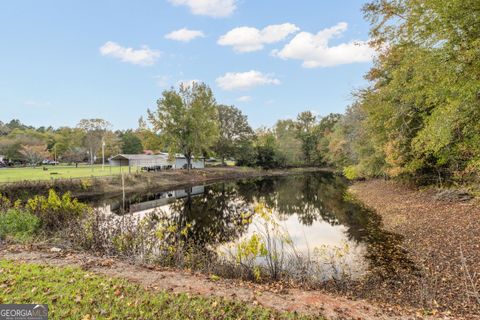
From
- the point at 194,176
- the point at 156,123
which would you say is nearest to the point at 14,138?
the point at 156,123

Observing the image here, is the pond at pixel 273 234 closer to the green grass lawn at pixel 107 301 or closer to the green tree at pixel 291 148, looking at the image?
the green grass lawn at pixel 107 301

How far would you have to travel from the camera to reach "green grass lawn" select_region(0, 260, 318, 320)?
4.34m

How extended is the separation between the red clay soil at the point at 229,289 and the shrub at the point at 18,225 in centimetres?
253

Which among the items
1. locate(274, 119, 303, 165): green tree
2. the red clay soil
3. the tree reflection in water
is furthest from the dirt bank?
locate(274, 119, 303, 165): green tree

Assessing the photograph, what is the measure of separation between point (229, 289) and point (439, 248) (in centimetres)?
757

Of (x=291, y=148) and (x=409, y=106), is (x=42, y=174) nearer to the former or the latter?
(x=409, y=106)

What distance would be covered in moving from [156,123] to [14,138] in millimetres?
40934

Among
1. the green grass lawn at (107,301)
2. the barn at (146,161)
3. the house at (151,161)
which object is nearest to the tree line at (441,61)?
the green grass lawn at (107,301)

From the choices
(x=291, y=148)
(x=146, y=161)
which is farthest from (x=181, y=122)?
(x=291, y=148)

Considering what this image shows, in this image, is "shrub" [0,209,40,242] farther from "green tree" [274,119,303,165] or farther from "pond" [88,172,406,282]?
"green tree" [274,119,303,165]

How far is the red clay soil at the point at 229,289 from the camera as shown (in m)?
4.88

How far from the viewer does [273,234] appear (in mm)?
11477

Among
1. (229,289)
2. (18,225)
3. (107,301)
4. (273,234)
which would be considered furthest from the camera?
(273,234)

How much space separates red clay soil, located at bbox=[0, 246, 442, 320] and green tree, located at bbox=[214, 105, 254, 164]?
50.1 metres
